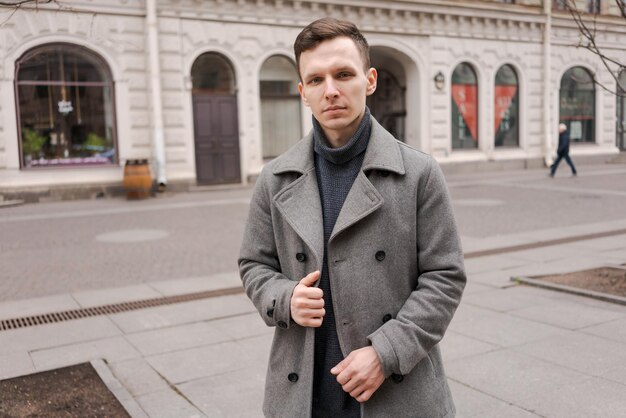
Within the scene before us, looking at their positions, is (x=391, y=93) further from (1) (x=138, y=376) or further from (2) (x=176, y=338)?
(1) (x=138, y=376)

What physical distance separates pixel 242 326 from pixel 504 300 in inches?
104

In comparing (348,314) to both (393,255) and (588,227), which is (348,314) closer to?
(393,255)

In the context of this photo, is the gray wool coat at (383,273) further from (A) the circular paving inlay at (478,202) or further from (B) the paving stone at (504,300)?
(A) the circular paving inlay at (478,202)

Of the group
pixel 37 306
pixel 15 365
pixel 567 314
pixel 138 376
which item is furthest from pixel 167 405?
pixel 567 314

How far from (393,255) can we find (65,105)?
1700cm

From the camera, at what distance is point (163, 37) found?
59.2 ft

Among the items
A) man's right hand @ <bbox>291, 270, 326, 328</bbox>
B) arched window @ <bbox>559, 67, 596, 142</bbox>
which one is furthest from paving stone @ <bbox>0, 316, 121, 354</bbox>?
arched window @ <bbox>559, 67, 596, 142</bbox>

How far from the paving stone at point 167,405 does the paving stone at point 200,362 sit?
10.0 inches

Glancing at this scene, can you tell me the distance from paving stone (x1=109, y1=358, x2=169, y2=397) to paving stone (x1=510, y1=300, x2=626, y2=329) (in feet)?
10.8

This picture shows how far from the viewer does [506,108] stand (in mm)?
25281

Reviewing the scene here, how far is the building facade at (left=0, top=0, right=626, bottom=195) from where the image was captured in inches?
668

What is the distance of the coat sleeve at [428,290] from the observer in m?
2.00

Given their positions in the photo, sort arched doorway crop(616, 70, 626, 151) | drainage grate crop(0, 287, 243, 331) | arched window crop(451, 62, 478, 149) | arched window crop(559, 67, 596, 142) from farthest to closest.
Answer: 1. arched doorway crop(616, 70, 626, 151)
2. arched window crop(559, 67, 596, 142)
3. arched window crop(451, 62, 478, 149)
4. drainage grate crop(0, 287, 243, 331)

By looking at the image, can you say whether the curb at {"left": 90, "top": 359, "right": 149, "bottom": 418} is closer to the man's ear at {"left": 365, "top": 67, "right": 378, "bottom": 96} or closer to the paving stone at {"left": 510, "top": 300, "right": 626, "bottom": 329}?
the man's ear at {"left": 365, "top": 67, "right": 378, "bottom": 96}
